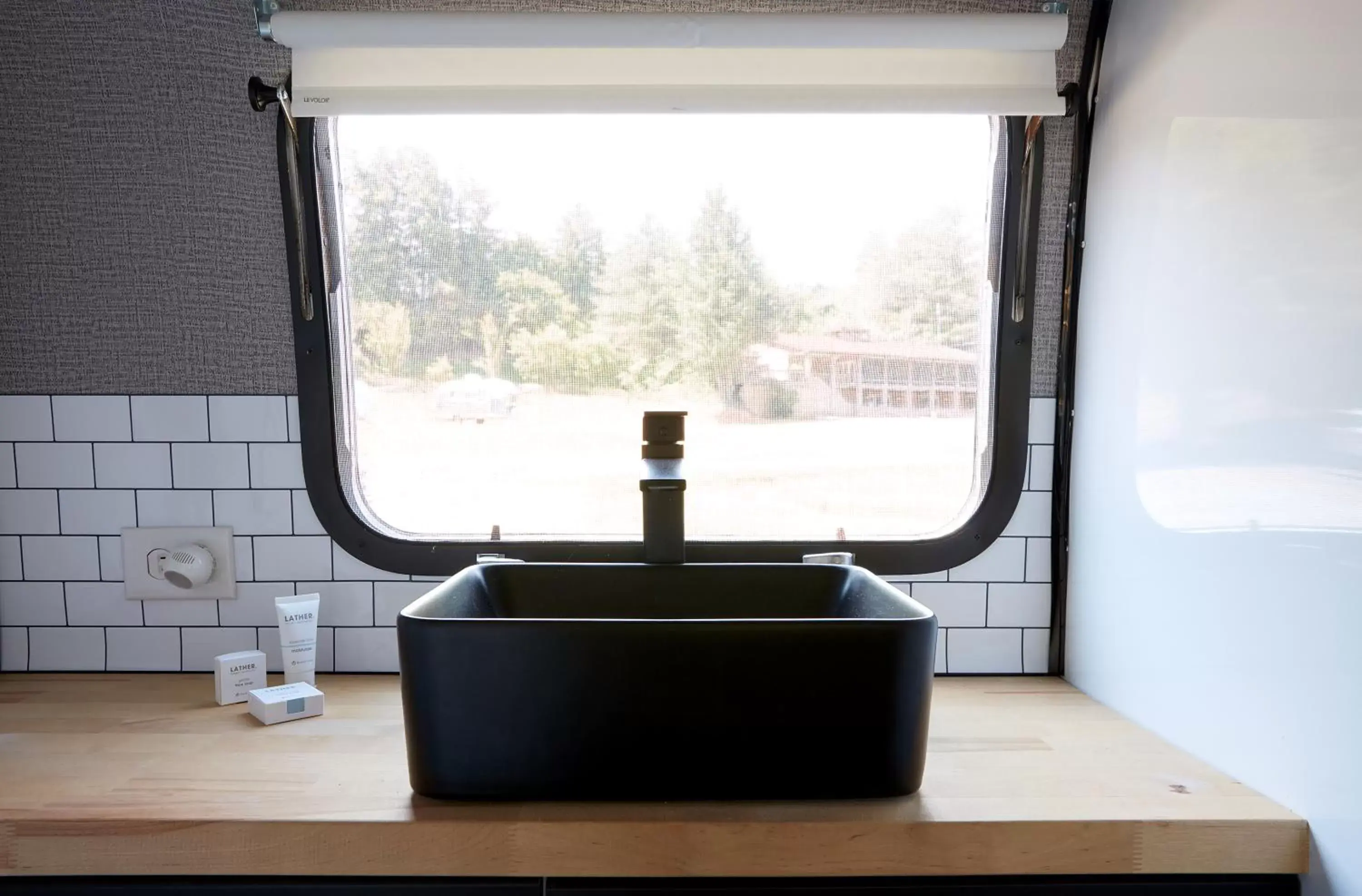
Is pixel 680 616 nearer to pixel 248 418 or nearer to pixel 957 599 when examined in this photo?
pixel 957 599

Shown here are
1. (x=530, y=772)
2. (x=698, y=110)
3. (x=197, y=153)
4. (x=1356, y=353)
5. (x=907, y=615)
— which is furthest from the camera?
(x=197, y=153)

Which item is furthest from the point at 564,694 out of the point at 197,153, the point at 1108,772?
the point at 197,153

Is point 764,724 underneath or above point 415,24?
underneath

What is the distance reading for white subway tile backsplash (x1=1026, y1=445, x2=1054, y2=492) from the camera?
133 centimetres

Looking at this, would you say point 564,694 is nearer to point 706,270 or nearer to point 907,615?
point 907,615

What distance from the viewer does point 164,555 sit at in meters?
1.32

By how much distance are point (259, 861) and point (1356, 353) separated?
1150 mm

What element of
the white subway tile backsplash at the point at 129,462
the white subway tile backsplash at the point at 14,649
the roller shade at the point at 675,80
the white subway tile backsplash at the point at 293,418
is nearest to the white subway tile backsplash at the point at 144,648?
the white subway tile backsplash at the point at 14,649

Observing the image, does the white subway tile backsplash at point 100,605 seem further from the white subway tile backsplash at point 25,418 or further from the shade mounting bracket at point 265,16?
the shade mounting bracket at point 265,16

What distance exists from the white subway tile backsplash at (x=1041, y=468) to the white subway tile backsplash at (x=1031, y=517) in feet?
0.04

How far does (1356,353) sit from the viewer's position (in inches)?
30.3

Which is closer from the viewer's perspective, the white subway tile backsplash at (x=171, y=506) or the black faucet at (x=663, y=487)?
the black faucet at (x=663, y=487)

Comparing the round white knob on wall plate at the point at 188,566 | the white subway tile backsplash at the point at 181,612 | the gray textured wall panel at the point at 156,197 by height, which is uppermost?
the gray textured wall panel at the point at 156,197

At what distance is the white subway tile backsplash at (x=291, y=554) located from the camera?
52.5 inches
